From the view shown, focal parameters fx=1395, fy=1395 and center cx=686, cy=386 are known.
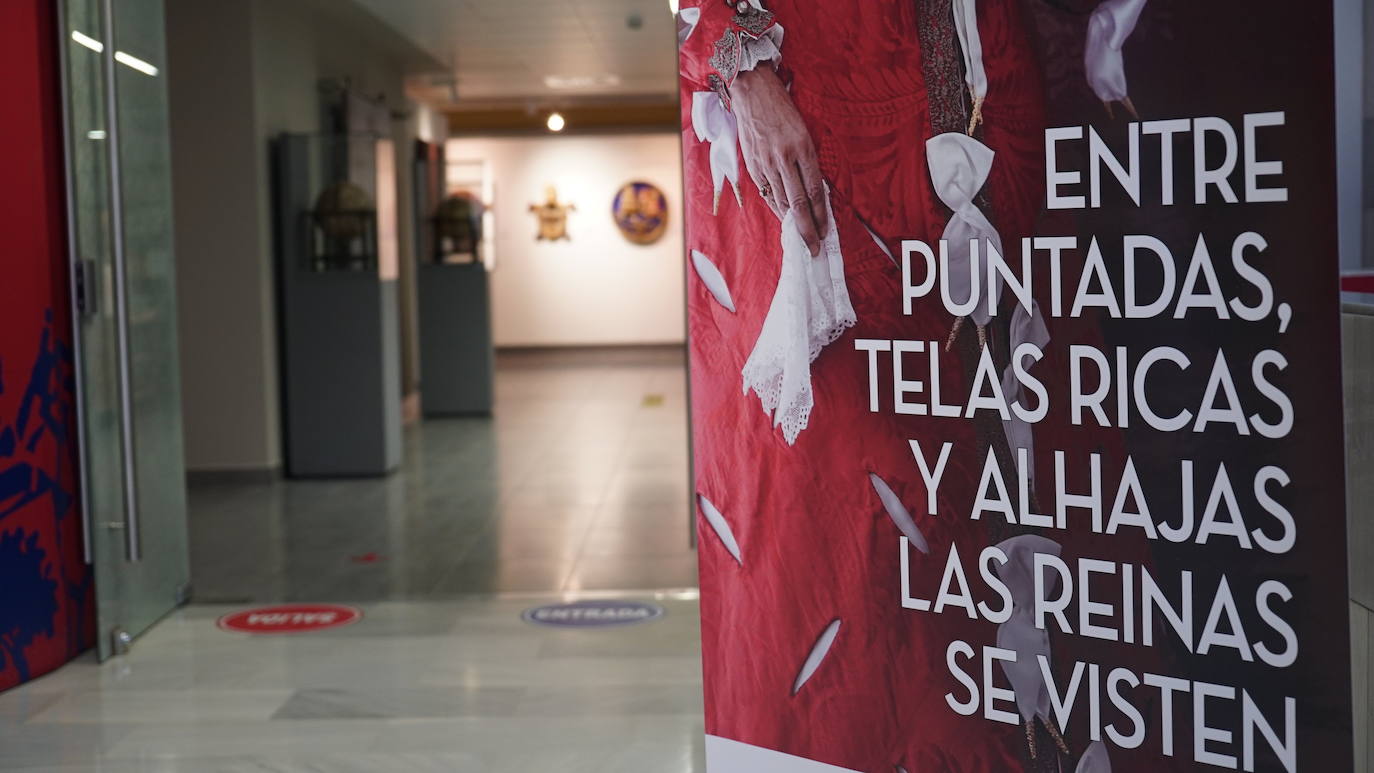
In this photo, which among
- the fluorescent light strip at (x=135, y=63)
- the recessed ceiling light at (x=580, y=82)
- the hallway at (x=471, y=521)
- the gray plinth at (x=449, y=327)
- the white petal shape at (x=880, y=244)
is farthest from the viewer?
the recessed ceiling light at (x=580, y=82)

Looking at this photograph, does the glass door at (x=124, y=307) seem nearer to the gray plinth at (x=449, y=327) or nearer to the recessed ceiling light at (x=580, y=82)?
the gray plinth at (x=449, y=327)

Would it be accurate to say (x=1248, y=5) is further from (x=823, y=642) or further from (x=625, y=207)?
(x=625, y=207)

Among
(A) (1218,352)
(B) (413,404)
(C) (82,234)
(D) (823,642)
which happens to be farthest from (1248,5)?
(B) (413,404)

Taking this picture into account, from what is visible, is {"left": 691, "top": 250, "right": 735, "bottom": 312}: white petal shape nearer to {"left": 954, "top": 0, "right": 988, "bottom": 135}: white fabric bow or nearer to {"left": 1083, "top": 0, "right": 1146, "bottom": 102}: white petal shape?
{"left": 954, "top": 0, "right": 988, "bottom": 135}: white fabric bow

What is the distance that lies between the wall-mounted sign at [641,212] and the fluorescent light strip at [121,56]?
42.3 ft

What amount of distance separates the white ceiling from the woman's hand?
23.9ft

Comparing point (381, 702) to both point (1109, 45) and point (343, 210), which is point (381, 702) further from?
point (343, 210)

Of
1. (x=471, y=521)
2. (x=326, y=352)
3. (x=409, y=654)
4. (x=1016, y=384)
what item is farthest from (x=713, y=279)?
(x=326, y=352)

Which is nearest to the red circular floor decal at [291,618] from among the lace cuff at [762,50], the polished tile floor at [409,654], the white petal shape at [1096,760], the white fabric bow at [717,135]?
the polished tile floor at [409,654]

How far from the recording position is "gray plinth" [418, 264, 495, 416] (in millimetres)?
11227

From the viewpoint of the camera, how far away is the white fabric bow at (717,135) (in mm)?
2002

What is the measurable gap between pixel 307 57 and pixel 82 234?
521cm

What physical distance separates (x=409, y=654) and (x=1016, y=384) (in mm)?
3081

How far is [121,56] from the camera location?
4.58 meters
